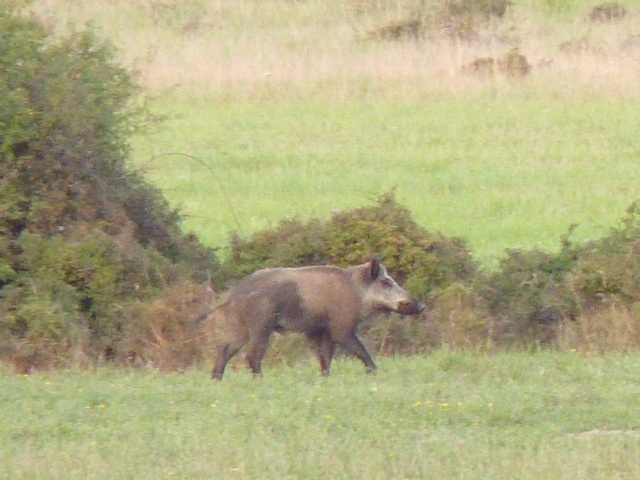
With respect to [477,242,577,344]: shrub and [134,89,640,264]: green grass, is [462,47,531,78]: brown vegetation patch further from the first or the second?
[477,242,577,344]: shrub

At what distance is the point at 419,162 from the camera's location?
20375 mm

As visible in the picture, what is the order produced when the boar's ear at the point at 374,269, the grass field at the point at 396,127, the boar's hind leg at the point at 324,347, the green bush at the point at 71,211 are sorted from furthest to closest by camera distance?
the grass field at the point at 396,127 → the green bush at the point at 71,211 → the boar's ear at the point at 374,269 → the boar's hind leg at the point at 324,347

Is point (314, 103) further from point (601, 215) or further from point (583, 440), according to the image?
point (583, 440)

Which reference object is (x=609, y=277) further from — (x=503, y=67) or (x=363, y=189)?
(x=503, y=67)

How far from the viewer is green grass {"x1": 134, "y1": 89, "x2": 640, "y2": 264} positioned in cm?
1720

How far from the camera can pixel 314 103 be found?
24219mm

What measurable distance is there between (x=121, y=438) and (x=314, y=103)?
54.1 ft

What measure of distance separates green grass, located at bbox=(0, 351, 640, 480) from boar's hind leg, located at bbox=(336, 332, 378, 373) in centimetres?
13

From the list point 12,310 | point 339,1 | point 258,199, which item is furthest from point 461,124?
point 339,1

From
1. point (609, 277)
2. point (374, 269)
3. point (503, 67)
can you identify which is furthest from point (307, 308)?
point (503, 67)

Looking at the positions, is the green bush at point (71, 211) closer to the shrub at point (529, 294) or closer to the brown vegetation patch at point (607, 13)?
the shrub at point (529, 294)

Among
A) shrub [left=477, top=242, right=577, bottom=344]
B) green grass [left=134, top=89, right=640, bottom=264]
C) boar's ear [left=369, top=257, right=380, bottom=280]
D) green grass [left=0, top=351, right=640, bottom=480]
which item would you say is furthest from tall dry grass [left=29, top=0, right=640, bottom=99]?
→ green grass [left=0, top=351, right=640, bottom=480]

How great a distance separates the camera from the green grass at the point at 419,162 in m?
17.2

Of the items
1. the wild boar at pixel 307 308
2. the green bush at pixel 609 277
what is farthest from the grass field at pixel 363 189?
the green bush at pixel 609 277
